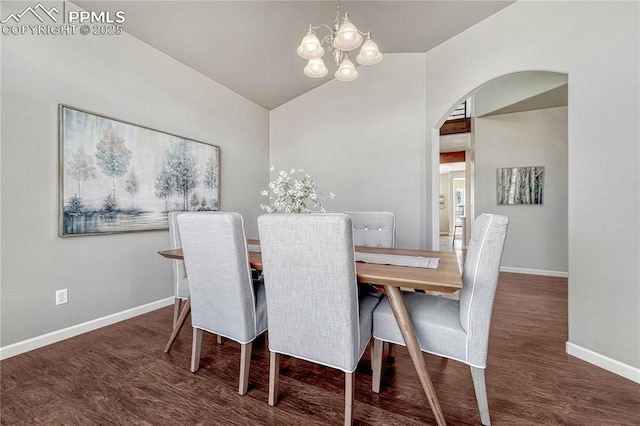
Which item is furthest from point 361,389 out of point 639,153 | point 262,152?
point 262,152

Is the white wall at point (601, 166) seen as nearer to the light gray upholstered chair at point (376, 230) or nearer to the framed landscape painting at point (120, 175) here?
the light gray upholstered chair at point (376, 230)

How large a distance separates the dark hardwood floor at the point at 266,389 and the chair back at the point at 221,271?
36 centimetres

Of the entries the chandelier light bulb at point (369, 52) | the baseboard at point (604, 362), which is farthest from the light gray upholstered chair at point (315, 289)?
the baseboard at point (604, 362)

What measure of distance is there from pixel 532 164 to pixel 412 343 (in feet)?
14.7

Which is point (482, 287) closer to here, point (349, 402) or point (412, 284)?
point (412, 284)

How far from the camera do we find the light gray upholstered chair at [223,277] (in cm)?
149

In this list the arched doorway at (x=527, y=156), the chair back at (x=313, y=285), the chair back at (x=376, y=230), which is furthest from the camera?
the arched doorway at (x=527, y=156)

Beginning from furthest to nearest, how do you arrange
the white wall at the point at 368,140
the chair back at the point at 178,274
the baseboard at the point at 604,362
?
the white wall at the point at 368,140 → the chair back at the point at 178,274 → the baseboard at the point at 604,362

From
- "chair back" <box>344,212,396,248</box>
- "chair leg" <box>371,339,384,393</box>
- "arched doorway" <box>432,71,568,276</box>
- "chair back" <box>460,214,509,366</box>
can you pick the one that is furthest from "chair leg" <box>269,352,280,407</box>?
"arched doorway" <box>432,71,568,276</box>

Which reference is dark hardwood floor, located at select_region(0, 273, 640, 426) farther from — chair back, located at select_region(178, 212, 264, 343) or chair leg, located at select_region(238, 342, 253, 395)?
chair back, located at select_region(178, 212, 264, 343)

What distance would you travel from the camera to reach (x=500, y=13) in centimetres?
255

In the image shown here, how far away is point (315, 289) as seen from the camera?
1.27m

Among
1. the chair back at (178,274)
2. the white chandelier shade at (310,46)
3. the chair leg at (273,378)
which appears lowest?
the chair leg at (273,378)

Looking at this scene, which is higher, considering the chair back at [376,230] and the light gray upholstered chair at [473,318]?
the chair back at [376,230]
